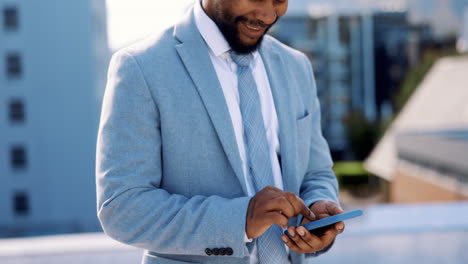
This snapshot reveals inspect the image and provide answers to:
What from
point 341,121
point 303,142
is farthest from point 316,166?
point 341,121

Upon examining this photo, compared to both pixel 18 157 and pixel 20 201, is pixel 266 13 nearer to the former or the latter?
pixel 18 157

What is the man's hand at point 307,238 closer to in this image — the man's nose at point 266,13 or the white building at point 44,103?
the man's nose at point 266,13

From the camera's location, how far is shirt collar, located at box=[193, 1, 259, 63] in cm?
116

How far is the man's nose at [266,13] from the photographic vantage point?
109 cm

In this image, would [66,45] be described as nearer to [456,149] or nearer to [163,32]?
[456,149]

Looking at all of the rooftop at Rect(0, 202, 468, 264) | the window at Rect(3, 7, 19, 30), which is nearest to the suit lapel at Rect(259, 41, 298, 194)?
the rooftop at Rect(0, 202, 468, 264)

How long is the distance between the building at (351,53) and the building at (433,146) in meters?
13.0

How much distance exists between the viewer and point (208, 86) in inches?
44.2

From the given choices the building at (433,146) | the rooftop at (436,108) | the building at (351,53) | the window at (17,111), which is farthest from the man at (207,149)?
the building at (351,53)

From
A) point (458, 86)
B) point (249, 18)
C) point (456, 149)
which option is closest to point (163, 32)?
point (249, 18)

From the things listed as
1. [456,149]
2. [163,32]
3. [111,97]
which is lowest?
[456,149]

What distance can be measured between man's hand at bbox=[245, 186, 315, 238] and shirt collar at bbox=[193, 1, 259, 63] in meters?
0.32

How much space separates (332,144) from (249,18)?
129 feet

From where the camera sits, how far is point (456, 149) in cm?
1078
